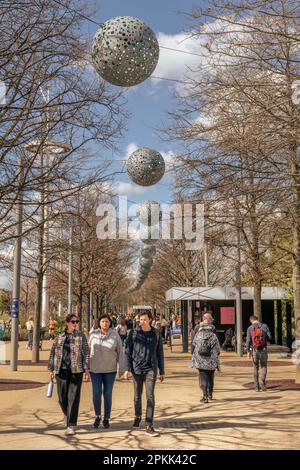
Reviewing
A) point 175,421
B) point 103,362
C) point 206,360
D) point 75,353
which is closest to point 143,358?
point 103,362

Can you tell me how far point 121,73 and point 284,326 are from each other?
23.9 meters

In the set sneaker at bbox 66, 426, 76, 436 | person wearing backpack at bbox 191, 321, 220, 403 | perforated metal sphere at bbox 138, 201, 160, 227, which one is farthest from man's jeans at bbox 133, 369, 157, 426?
perforated metal sphere at bbox 138, 201, 160, 227

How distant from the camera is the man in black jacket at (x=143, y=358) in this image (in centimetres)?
806

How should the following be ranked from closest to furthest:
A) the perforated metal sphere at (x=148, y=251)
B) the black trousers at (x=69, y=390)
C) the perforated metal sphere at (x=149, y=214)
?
the black trousers at (x=69, y=390), the perforated metal sphere at (x=149, y=214), the perforated metal sphere at (x=148, y=251)

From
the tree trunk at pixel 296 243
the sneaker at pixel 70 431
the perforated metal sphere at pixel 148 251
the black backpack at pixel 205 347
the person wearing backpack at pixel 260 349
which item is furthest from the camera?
the perforated metal sphere at pixel 148 251

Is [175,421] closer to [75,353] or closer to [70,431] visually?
[70,431]

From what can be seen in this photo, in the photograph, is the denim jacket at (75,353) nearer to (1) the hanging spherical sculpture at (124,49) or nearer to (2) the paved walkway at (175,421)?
(2) the paved walkway at (175,421)

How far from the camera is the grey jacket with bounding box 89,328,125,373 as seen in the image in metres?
8.30

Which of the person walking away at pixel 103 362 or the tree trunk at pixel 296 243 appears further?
the tree trunk at pixel 296 243

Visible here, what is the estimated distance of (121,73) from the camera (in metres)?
7.00

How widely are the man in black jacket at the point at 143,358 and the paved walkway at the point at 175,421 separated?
1.59 feet

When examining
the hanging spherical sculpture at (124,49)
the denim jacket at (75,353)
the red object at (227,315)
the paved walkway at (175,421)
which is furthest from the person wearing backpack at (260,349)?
the red object at (227,315)
